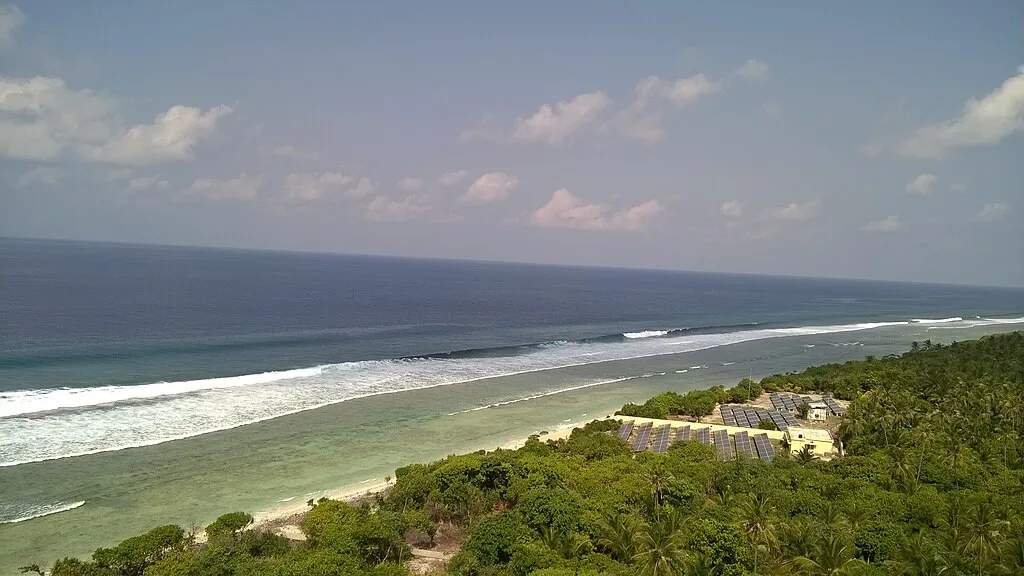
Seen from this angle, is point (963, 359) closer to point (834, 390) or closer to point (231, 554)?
point (834, 390)

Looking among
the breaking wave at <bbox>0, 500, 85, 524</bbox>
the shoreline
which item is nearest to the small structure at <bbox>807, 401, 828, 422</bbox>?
the shoreline

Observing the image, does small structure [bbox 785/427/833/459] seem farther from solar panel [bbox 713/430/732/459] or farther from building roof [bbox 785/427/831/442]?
solar panel [bbox 713/430/732/459]

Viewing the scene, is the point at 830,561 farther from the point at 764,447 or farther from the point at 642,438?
Answer: the point at 642,438

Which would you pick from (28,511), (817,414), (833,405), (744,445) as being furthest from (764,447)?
(28,511)

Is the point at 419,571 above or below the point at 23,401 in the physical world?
below

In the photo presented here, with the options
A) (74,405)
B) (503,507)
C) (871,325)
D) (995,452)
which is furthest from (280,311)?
(871,325)
